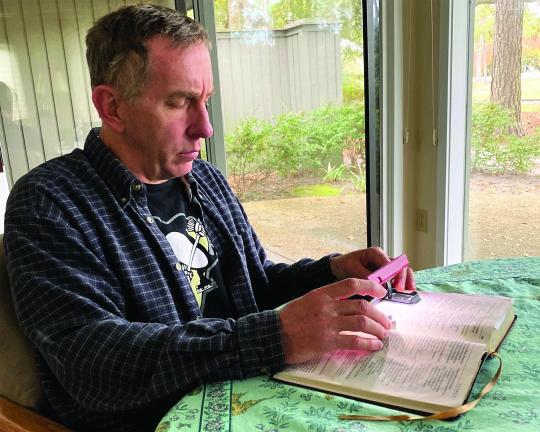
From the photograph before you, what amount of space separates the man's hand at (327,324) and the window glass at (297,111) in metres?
1.92

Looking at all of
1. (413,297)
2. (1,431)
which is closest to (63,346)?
(1,431)

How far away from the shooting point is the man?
79cm

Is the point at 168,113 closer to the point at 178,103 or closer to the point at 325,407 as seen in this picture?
the point at 178,103

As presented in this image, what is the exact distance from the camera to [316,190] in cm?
281

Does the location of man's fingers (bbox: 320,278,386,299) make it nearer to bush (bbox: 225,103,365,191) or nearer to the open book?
the open book

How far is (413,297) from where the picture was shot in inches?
40.8

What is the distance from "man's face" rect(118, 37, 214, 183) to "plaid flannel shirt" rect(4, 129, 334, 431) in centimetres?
8

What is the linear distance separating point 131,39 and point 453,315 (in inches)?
33.0

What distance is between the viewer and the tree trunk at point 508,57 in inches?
88.4

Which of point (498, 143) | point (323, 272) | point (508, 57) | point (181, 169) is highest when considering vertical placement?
point (508, 57)

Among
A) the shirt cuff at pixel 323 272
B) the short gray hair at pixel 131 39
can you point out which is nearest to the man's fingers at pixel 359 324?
the shirt cuff at pixel 323 272

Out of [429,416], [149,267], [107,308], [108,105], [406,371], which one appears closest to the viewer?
[429,416]

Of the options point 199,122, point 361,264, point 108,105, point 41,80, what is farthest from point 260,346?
point 41,80

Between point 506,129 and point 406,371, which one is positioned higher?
point 506,129
